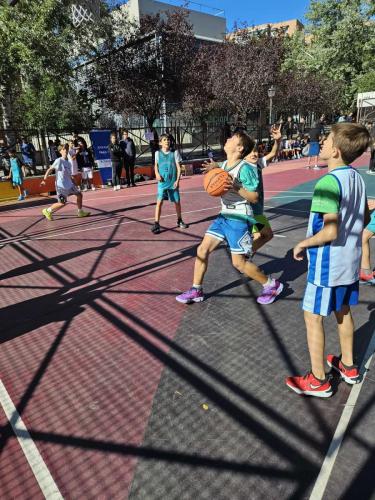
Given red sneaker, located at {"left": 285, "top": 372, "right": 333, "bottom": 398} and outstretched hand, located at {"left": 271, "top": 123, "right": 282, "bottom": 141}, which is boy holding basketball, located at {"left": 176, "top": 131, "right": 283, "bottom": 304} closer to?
outstretched hand, located at {"left": 271, "top": 123, "right": 282, "bottom": 141}

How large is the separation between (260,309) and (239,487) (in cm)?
218

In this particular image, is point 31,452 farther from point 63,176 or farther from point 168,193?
point 63,176

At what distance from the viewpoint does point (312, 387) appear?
2701 mm

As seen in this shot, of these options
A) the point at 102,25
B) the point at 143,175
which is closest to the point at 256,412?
the point at 143,175

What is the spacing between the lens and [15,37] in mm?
14109

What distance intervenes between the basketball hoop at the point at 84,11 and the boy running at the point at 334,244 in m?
17.2

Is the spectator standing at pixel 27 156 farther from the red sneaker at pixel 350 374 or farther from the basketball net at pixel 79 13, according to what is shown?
the red sneaker at pixel 350 374

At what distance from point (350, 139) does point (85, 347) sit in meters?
2.84

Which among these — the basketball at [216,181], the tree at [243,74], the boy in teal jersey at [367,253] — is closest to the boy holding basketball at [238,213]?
the basketball at [216,181]

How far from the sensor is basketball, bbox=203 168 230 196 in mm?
3238

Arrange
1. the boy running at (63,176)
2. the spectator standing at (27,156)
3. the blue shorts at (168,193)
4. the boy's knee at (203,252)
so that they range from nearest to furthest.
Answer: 1. the boy's knee at (203,252)
2. the blue shorts at (168,193)
3. the boy running at (63,176)
4. the spectator standing at (27,156)

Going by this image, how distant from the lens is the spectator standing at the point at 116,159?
13766 mm

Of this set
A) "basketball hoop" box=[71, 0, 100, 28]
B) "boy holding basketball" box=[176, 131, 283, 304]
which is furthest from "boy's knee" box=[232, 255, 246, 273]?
"basketball hoop" box=[71, 0, 100, 28]

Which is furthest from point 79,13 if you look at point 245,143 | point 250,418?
point 250,418
